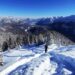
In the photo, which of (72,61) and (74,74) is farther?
(72,61)

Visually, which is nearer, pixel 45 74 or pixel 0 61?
pixel 45 74

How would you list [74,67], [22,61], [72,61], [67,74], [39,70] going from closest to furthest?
[67,74]
[39,70]
[74,67]
[72,61]
[22,61]

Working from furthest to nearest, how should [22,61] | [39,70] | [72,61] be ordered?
[22,61] < [72,61] < [39,70]

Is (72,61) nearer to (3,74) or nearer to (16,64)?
(16,64)

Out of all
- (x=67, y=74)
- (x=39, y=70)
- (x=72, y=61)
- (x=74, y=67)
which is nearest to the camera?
(x=67, y=74)

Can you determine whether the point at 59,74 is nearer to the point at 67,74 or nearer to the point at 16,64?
the point at 67,74

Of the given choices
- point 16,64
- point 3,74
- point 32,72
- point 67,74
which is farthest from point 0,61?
point 67,74

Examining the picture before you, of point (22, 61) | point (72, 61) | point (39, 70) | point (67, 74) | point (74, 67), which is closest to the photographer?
point (67, 74)

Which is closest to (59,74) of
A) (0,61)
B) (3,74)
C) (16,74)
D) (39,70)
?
(39,70)
